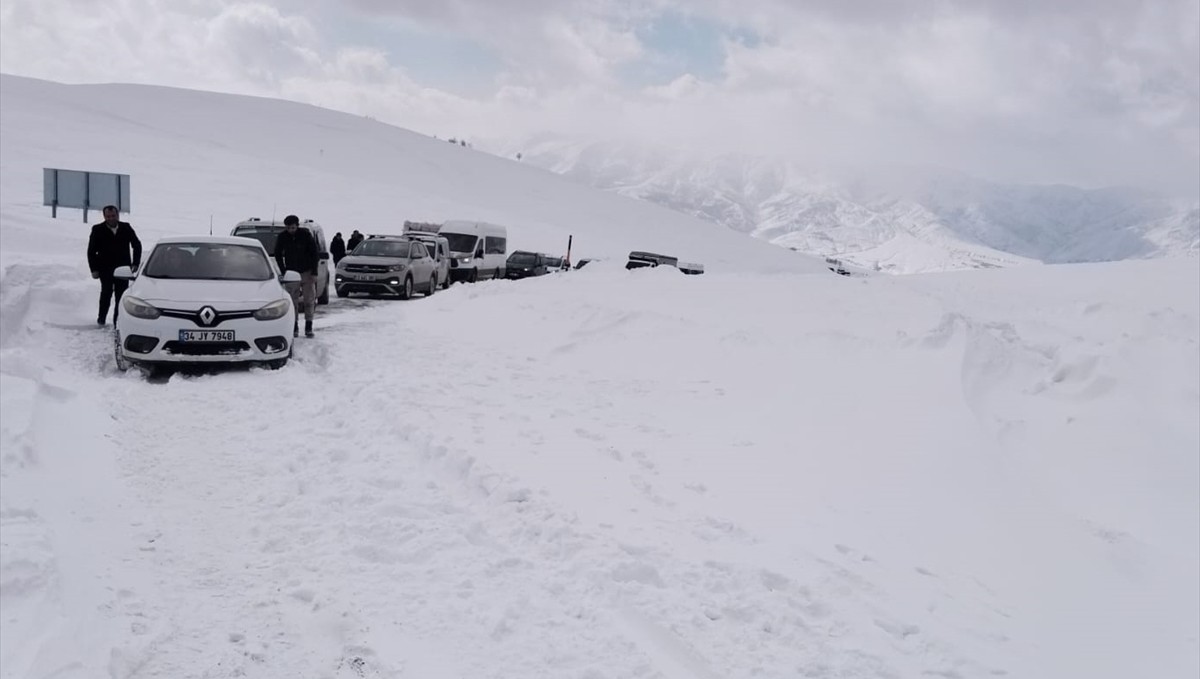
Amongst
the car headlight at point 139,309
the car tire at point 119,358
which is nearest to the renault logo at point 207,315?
the car headlight at point 139,309

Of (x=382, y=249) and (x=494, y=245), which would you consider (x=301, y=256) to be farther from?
(x=494, y=245)

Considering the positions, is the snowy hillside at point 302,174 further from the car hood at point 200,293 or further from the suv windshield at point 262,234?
the car hood at point 200,293

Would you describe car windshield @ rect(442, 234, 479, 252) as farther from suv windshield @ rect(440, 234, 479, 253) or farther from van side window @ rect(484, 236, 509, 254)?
van side window @ rect(484, 236, 509, 254)

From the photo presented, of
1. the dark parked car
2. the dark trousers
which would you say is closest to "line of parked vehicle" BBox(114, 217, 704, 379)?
the dark trousers

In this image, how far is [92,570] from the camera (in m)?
4.68

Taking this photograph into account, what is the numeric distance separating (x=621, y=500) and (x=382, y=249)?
61.5 ft

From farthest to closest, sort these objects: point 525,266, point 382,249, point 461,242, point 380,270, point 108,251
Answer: point 525,266, point 461,242, point 382,249, point 380,270, point 108,251

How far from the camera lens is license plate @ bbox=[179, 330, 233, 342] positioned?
9.91 metres

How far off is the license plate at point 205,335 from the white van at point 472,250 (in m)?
21.1

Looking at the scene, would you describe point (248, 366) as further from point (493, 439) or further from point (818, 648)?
point (818, 648)

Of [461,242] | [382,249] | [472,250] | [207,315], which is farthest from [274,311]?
[461,242]

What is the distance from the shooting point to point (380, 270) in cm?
2291

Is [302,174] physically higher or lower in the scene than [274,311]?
higher

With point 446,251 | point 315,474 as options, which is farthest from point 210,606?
point 446,251
